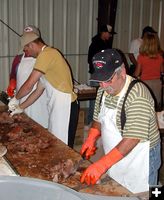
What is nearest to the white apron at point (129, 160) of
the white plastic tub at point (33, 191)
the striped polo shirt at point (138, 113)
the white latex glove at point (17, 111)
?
the striped polo shirt at point (138, 113)

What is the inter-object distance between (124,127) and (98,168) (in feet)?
1.25

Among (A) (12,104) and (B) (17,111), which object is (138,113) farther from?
(A) (12,104)

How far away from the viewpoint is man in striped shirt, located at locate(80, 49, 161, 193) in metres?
2.39

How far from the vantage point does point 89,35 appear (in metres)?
7.98

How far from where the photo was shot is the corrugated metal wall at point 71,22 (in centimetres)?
713

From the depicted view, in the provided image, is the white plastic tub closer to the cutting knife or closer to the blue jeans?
the blue jeans

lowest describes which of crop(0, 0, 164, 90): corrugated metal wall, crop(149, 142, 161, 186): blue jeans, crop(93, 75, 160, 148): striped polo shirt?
crop(149, 142, 161, 186): blue jeans

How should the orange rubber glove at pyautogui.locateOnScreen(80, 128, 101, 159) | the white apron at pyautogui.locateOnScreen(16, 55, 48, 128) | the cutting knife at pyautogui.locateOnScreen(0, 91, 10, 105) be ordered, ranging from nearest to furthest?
1. the orange rubber glove at pyautogui.locateOnScreen(80, 128, 101, 159)
2. the cutting knife at pyautogui.locateOnScreen(0, 91, 10, 105)
3. the white apron at pyautogui.locateOnScreen(16, 55, 48, 128)

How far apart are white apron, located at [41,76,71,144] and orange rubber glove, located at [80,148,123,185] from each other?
6.01 feet

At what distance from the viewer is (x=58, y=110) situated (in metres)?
4.21

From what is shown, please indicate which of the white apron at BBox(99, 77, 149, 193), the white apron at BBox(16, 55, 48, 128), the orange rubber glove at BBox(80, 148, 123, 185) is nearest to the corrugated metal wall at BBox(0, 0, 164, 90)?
the white apron at BBox(16, 55, 48, 128)

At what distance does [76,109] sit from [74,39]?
3834 mm

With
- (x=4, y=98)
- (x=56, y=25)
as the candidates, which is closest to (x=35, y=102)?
(x=4, y=98)

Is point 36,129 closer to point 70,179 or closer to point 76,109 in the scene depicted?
point 76,109
